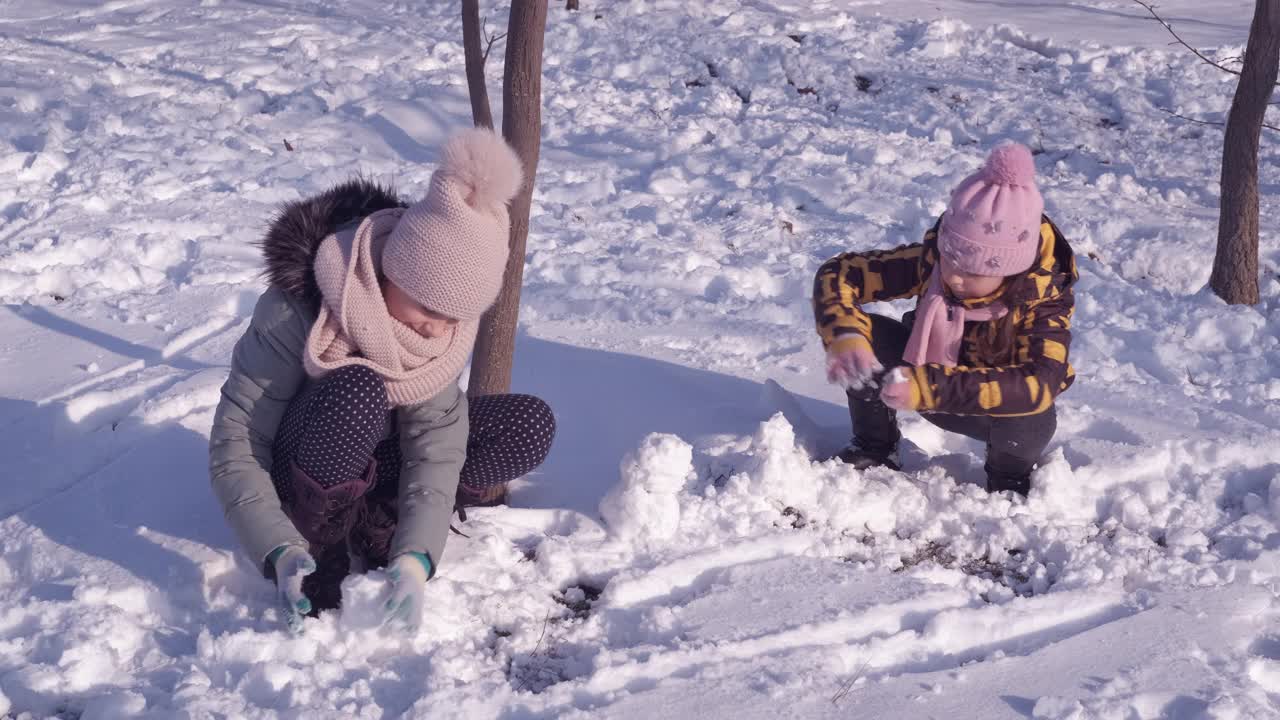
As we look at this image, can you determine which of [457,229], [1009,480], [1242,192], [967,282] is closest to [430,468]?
[457,229]

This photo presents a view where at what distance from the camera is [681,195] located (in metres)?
5.62

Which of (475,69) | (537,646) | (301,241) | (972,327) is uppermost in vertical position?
(475,69)

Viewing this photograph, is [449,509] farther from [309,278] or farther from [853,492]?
[853,492]

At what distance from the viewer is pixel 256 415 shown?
2.37 meters

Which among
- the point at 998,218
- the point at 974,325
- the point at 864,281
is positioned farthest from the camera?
the point at 864,281

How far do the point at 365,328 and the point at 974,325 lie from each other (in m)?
1.60

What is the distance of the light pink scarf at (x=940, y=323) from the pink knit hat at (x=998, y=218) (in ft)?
0.44

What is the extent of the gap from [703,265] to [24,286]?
2.73 meters

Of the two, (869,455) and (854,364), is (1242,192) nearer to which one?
(869,455)

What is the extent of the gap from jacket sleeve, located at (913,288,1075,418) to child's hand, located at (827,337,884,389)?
0.14 meters

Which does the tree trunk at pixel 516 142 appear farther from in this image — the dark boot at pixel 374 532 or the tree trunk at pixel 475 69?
the dark boot at pixel 374 532

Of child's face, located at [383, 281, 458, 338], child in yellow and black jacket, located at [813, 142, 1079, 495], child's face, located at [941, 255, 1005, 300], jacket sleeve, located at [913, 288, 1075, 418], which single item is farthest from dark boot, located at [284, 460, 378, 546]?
child's face, located at [941, 255, 1005, 300]

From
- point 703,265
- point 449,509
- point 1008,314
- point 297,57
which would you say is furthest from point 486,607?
point 297,57

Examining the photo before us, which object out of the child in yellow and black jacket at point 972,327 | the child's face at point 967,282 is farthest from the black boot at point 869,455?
the child's face at point 967,282
